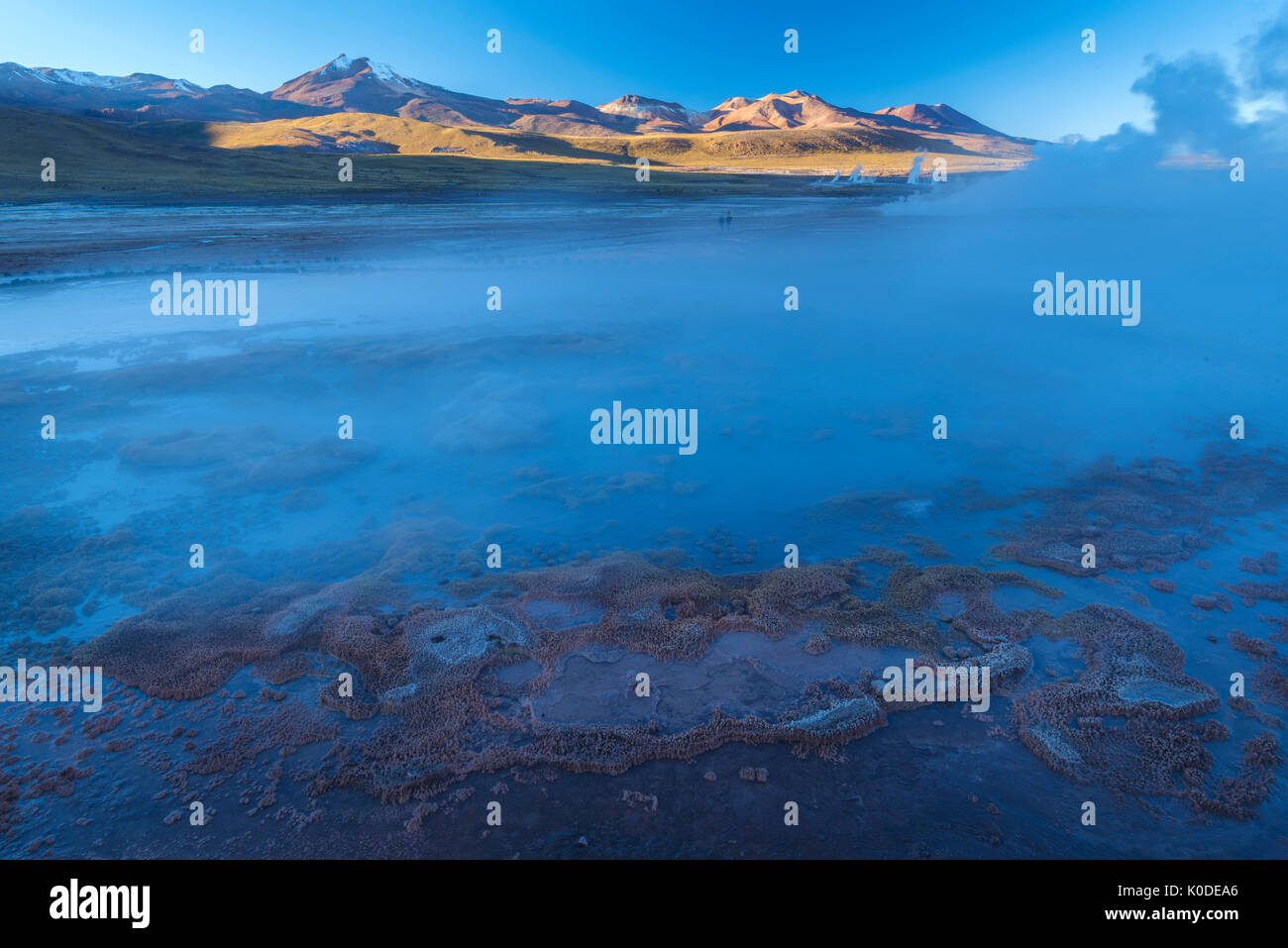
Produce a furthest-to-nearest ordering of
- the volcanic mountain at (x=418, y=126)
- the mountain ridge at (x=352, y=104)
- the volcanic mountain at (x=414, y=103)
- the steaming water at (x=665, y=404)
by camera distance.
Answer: the volcanic mountain at (x=414, y=103) → the mountain ridge at (x=352, y=104) → the volcanic mountain at (x=418, y=126) → the steaming water at (x=665, y=404)

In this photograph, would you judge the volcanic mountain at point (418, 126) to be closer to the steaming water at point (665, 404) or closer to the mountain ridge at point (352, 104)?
the mountain ridge at point (352, 104)

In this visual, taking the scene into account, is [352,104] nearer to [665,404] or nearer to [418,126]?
[418,126]

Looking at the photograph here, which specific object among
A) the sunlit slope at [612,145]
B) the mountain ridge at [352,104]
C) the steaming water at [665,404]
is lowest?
the steaming water at [665,404]

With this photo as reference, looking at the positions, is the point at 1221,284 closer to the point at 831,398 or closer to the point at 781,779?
the point at 831,398

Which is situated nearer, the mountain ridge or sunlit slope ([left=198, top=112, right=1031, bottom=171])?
sunlit slope ([left=198, top=112, right=1031, bottom=171])

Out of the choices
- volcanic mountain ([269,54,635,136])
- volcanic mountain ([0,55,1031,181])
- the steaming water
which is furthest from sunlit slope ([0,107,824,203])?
volcanic mountain ([269,54,635,136])

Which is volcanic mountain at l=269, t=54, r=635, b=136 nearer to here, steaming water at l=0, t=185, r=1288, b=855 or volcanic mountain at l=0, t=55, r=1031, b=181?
volcanic mountain at l=0, t=55, r=1031, b=181

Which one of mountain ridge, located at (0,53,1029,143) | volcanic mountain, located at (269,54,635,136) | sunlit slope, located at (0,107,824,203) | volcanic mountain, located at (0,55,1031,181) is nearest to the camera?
sunlit slope, located at (0,107,824,203)

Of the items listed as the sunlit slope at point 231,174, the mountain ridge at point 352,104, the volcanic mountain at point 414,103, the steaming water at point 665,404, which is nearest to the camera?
the steaming water at point 665,404

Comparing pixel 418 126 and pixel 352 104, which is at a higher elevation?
pixel 352 104

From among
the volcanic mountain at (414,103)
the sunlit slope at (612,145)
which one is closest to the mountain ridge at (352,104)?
the volcanic mountain at (414,103)

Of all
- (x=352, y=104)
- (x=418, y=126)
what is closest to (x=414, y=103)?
(x=352, y=104)

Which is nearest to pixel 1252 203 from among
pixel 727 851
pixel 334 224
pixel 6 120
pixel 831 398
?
pixel 831 398

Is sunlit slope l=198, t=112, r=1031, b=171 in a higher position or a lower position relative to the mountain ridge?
lower
